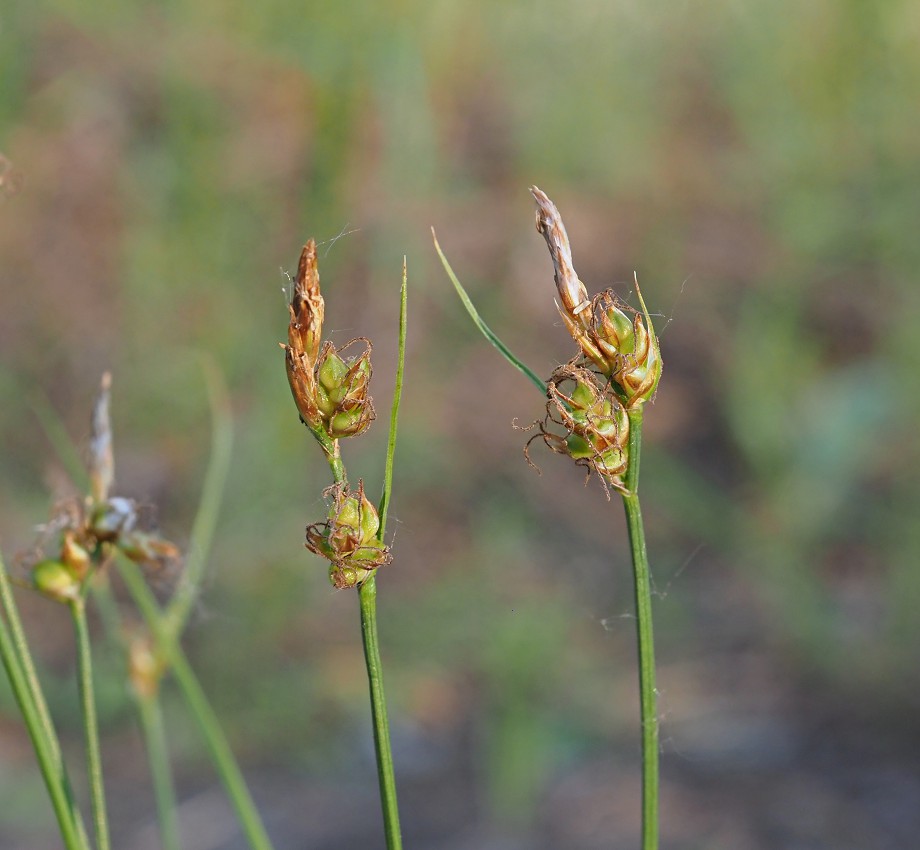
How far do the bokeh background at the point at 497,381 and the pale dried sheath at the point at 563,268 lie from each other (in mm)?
1712

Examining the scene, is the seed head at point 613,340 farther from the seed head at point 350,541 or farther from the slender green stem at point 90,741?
the slender green stem at point 90,741

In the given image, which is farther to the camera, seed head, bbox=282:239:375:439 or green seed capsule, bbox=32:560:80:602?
green seed capsule, bbox=32:560:80:602

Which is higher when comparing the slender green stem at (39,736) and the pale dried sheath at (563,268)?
the pale dried sheath at (563,268)

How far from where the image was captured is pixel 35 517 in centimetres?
267

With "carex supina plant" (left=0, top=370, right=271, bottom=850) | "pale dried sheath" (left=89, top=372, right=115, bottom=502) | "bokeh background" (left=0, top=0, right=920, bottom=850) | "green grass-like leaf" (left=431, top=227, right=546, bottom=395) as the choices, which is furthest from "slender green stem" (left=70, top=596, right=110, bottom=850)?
"bokeh background" (left=0, top=0, right=920, bottom=850)

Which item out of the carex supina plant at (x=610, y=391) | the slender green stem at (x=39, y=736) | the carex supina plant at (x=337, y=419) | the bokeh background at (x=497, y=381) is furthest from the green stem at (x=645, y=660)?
the bokeh background at (x=497, y=381)

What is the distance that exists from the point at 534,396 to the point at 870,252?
1.03 m

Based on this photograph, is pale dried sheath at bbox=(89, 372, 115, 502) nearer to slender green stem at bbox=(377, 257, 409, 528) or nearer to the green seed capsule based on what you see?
the green seed capsule

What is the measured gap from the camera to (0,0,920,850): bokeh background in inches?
89.2

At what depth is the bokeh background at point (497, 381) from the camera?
227 centimetres

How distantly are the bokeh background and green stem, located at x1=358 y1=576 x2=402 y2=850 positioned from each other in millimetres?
1743

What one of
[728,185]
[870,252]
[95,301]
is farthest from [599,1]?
[95,301]

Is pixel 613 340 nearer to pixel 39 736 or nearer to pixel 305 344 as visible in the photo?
pixel 305 344

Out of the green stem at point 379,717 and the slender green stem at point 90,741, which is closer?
the green stem at point 379,717
